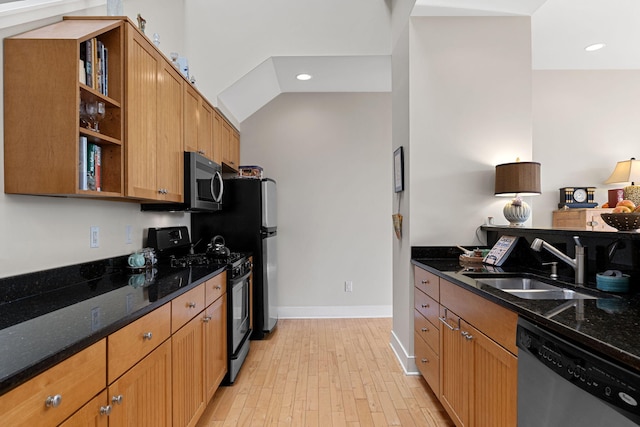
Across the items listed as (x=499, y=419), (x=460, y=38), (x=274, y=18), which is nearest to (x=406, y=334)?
(x=499, y=419)

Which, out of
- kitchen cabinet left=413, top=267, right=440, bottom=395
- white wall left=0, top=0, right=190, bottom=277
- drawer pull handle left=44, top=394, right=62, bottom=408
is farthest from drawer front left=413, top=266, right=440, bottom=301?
white wall left=0, top=0, right=190, bottom=277

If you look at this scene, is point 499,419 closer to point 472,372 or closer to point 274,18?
point 472,372

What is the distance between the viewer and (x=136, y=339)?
1254 mm

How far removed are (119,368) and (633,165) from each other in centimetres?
481

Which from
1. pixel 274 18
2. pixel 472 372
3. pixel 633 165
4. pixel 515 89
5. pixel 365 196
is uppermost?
pixel 274 18

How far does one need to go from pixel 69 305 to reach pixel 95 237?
72 cm

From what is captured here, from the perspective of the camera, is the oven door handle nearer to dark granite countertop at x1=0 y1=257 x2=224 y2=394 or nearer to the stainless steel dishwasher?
dark granite countertop at x1=0 y1=257 x2=224 y2=394

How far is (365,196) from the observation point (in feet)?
14.0

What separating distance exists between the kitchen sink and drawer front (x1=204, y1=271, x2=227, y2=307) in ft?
5.04

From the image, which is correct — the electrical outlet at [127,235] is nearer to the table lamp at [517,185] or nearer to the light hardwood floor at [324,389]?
the light hardwood floor at [324,389]

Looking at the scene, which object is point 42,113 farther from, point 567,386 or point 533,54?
point 533,54

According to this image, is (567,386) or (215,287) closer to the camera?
(567,386)

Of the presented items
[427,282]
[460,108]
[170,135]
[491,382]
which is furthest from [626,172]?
[170,135]

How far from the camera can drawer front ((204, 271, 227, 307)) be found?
2.09 metres
